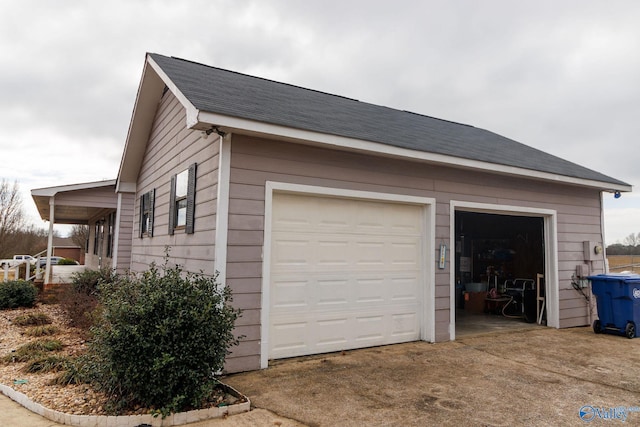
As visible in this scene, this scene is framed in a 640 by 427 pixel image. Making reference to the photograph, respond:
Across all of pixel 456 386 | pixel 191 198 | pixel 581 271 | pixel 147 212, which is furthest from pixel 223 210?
pixel 581 271

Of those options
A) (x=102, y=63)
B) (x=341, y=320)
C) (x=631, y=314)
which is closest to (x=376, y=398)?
(x=341, y=320)

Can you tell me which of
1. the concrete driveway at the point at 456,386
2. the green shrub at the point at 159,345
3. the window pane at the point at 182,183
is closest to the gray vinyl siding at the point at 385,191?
the concrete driveway at the point at 456,386

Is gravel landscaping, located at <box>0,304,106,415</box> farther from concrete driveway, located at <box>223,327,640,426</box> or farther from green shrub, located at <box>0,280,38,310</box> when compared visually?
green shrub, located at <box>0,280,38,310</box>

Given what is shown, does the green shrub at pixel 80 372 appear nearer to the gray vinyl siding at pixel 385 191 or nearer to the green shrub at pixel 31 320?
the gray vinyl siding at pixel 385 191

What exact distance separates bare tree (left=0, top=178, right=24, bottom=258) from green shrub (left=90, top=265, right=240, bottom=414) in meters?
16.9

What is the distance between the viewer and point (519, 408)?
3.46 m

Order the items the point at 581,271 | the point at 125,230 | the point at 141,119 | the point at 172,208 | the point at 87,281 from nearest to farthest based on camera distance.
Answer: the point at 172,208
the point at 581,271
the point at 141,119
the point at 87,281
the point at 125,230

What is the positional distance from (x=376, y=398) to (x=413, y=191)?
3.21m

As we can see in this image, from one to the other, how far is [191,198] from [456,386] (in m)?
3.98

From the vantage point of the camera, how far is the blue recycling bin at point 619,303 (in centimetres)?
642

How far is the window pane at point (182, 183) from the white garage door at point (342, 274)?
5.67ft

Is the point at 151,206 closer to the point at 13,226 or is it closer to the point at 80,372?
the point at 80,372

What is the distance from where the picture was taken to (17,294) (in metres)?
8.60

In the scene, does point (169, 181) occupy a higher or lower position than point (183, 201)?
higher
